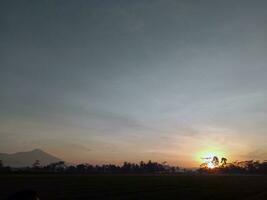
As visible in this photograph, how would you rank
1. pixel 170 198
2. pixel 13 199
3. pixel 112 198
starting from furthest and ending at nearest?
pixel 170 198 < pixel 112 198 < pixel 13 199

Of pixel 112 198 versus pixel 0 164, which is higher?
pixel 0 164

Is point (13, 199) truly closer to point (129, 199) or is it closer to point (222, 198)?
point (129, 199)

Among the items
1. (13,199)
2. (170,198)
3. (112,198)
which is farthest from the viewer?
(170,198)

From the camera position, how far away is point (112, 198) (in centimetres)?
4066

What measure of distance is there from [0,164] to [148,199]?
15594 cm

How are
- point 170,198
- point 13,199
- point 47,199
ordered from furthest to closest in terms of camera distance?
1. point 170,198
2. point 47,199
3. point 13,199

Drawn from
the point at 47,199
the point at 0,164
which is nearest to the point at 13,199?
the point at 47,199

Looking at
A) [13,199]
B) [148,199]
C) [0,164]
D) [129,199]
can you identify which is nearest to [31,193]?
[13,199]

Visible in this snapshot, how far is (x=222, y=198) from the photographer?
151 ft

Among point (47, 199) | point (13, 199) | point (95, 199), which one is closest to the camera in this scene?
point (13, 199)

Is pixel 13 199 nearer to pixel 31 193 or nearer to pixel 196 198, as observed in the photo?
pixel 31 193

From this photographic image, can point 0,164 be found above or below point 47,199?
above

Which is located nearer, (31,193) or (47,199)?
(31,193)

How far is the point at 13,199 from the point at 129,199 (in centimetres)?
1768
